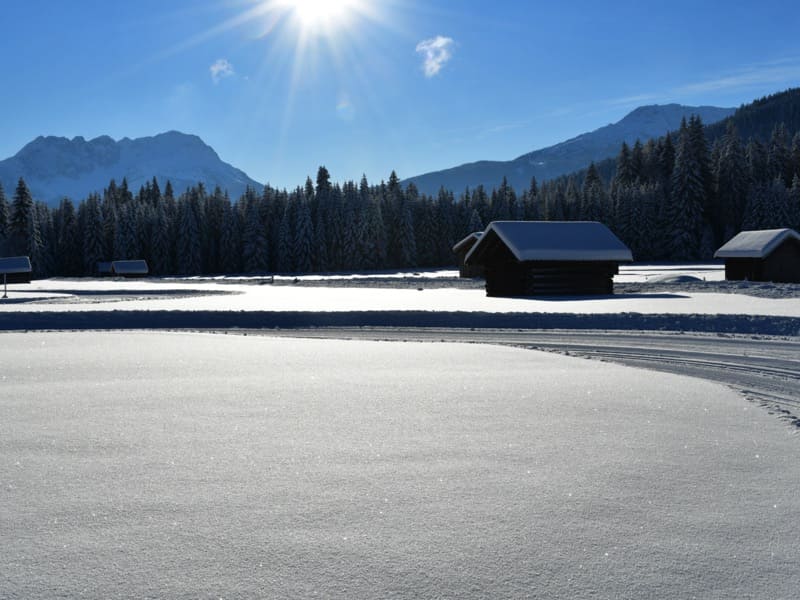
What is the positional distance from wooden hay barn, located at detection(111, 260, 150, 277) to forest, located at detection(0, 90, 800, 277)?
8.61 meters

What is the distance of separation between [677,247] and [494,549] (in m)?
92.2

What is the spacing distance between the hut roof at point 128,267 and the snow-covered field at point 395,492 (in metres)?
88.0

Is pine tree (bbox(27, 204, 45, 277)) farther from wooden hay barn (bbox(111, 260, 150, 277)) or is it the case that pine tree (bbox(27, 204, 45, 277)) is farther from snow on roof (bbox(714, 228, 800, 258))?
snow on roof (bbox(714, 228, 800, 258))

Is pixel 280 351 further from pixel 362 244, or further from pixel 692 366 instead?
pixel 362 244

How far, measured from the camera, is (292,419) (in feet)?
24.2

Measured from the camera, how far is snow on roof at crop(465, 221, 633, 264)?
112ft

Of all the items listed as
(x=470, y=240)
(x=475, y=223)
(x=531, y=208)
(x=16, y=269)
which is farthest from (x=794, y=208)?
(x=16, y=269)

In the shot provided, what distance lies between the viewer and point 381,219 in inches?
3772

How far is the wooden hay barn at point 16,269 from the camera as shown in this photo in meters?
74.7

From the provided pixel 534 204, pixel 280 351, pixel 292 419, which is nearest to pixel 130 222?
pixel 534 204

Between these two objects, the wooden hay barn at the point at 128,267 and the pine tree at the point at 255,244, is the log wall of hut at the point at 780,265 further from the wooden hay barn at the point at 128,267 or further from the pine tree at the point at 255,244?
the wooden hay barn at the point at 128,267

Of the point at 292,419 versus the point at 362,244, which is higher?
the point at 362,244

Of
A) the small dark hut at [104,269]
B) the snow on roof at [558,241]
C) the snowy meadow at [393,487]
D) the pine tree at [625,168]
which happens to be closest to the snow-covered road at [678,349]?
the snowy meadow at [393,487]

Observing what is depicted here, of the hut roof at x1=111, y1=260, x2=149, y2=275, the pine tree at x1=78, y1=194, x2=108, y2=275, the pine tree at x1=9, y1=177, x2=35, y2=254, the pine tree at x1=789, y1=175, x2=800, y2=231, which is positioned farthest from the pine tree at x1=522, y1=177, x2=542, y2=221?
the pine tree at x1=9, y1=177, x2=35, y2=254
